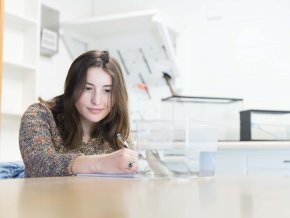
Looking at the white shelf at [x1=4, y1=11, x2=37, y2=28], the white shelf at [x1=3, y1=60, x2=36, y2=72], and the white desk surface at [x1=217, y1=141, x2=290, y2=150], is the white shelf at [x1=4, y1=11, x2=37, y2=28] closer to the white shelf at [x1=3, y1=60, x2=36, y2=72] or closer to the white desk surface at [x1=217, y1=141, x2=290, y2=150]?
the white shelf at [x1=3, y1=60, x2=36, y2=72]

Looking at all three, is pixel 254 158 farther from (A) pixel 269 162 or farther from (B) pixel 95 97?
(B) pixel 95 97

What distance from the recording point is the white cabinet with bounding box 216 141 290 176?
2.33 metres

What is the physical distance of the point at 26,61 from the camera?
9.05 ft

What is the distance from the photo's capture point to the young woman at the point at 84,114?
4.63ft

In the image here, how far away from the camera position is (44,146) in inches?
51.1

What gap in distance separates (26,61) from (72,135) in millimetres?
1417

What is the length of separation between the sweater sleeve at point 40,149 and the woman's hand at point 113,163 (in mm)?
73

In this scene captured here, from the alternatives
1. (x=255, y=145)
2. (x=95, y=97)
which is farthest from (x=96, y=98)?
(x=255, y=145)

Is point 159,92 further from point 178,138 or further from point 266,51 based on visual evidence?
point 178,138

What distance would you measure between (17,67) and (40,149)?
4.94ft

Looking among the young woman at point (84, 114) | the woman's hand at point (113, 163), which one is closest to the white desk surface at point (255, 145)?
the young woman at point (84, 114)

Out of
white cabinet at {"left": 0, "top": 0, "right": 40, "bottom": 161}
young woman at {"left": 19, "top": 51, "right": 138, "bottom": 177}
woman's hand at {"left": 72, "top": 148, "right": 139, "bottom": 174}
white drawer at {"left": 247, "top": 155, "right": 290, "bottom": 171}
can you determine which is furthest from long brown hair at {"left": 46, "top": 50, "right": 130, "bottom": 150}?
white cabinet at {"left": 0, "top": 0, "right": 40, "bottom": 161}

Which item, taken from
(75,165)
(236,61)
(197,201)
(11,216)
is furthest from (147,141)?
(236,61)

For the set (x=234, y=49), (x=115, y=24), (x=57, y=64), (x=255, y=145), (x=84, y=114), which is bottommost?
(x=255, y=145)
